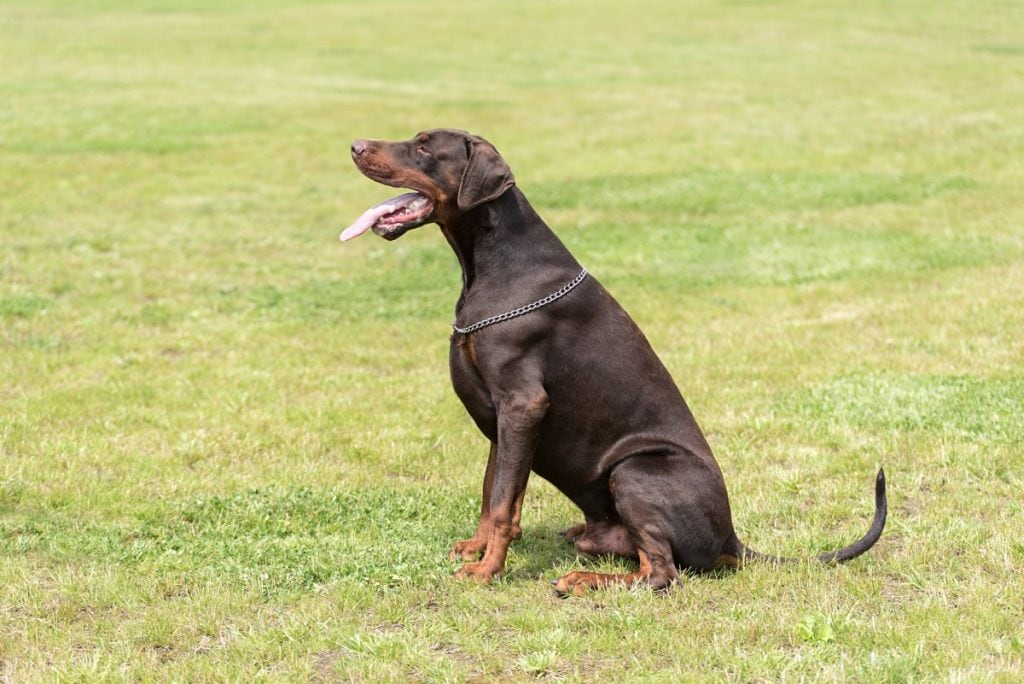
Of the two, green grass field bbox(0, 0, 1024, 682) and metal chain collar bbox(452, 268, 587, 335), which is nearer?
green grass field bbox(0, 0, 1024, 682)

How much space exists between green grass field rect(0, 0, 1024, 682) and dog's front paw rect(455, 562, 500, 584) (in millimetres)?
79

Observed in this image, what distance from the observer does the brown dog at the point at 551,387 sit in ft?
19.8

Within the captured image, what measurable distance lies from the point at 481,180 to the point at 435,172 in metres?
0.24

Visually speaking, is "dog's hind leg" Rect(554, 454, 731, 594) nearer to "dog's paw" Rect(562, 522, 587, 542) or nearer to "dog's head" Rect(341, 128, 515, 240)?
"dog's paw" Rect(562, 522, 587, 542)

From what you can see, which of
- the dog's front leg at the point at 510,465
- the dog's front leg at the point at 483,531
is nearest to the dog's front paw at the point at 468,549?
the dog's front leg at the point at 483,531

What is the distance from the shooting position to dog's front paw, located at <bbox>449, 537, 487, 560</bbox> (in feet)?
21.1

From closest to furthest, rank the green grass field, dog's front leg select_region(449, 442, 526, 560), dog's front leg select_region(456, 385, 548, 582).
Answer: the green grass field, dog's front leg select_region(456, 385, 548, 582), dog's front leg select_region(449, 442, 526, 560)

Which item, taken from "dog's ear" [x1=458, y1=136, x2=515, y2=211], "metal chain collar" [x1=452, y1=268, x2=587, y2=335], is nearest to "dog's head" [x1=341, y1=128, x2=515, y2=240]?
"dog's ear" [x1=458, y1=136, x2=515, y2=211]

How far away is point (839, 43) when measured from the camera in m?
36.2

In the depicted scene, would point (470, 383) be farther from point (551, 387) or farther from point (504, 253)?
point (504, 253)

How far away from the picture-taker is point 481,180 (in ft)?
19.9

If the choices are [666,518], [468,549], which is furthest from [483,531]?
[666,518]

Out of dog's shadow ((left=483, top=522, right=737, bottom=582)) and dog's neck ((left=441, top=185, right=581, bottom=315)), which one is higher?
dog's neck ((left=441, top=185, right=581, bottom=315))

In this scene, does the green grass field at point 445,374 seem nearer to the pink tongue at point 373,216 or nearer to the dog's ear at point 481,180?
the pink tongue at point 373,216
